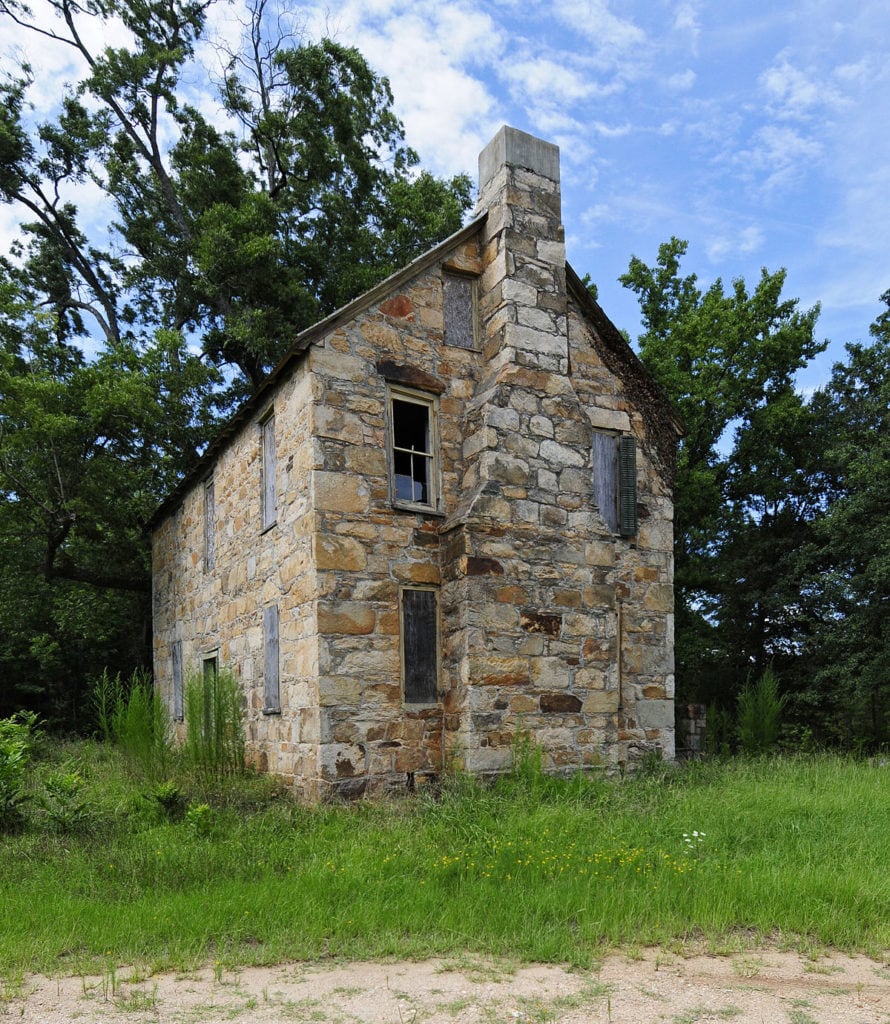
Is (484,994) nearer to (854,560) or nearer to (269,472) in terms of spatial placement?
(269,472)

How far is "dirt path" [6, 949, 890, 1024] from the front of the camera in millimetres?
4227

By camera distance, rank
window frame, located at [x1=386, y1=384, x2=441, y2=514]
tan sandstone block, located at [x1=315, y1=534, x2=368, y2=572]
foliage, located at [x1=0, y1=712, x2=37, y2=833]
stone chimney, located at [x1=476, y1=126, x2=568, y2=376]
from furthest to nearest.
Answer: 1. stone chimney, located at [x1=476, y1=126, x2=568, y2=376]
2. window frame, located at [x1=386, y1=384, x2=441, y2=514]
3. tan sandstone block, located at [x1=315, y1=534, x2=368, y2=572]
4. foliage, located at [x1=0, y1=712, x2=37, y2=833]

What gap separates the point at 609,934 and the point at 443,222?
1725cm

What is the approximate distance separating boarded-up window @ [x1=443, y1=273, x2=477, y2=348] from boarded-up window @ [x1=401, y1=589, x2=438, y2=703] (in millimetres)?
3435

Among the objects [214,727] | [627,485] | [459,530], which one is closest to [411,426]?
[459,530]

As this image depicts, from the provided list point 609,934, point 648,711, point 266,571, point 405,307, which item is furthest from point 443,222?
point 609,934

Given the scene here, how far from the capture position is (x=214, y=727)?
1061 cm

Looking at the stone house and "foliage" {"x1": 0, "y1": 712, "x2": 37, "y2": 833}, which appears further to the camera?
the stone house

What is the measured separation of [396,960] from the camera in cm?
503

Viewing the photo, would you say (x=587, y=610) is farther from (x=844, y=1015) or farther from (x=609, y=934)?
(x=844, y=1015)

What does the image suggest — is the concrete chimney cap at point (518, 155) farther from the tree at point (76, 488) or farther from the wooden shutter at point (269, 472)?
the tree at point (76, 488)

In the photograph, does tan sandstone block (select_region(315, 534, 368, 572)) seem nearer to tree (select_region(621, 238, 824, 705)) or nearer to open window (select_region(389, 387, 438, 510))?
open window (select_region(389, 387, 438, 510))

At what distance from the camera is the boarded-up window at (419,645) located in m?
9.73

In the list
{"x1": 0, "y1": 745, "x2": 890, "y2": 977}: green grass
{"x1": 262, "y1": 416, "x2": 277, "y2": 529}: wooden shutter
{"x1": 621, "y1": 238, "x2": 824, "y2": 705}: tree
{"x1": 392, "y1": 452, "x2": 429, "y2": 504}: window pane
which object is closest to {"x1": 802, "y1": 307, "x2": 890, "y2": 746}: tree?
{"x1": 621, "y1": 238, "x2": 824, "y2": 705}: tree
